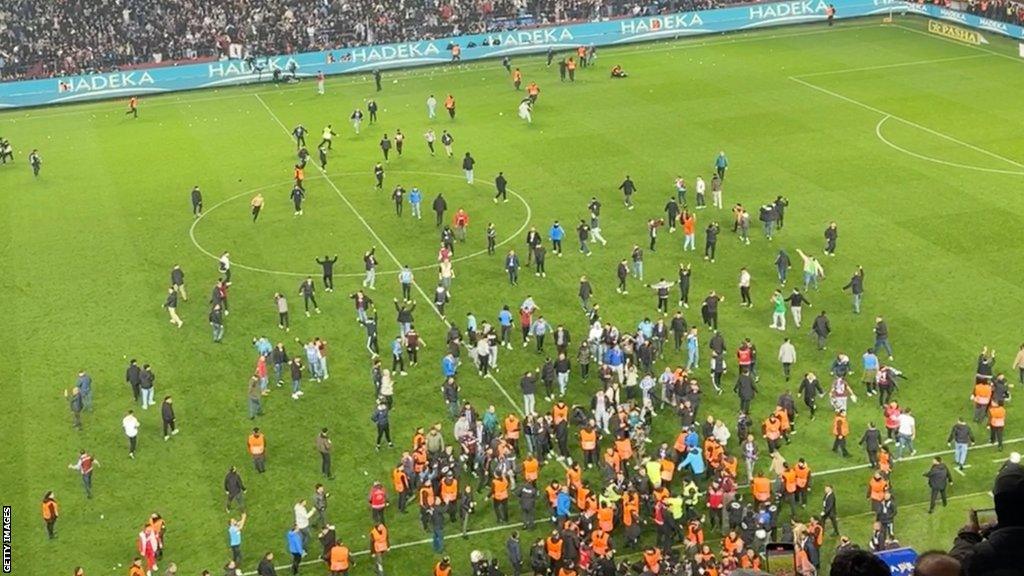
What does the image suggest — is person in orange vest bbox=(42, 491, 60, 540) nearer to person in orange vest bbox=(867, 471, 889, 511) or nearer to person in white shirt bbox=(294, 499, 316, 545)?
person in white shirt bbox=(294, 499, 316, 545)

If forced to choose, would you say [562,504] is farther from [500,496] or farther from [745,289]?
[745,289]

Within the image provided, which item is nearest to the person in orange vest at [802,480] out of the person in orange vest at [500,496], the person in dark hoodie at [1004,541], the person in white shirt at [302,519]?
the person in orange vest at [500,496]

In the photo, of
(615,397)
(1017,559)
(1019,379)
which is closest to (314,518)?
(615,397)

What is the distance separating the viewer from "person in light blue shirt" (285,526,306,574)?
30.5m

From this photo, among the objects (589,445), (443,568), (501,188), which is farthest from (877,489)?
(501,188)

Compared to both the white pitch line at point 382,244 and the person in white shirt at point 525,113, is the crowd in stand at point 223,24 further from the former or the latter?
the person in white shirt at point 525,113

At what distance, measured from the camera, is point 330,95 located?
7688cm

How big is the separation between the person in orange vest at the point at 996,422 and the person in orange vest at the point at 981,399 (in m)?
0.55

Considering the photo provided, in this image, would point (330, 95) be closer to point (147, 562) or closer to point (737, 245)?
point (737, 245)

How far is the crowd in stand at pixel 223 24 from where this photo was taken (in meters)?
82.3

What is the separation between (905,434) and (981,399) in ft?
9.82

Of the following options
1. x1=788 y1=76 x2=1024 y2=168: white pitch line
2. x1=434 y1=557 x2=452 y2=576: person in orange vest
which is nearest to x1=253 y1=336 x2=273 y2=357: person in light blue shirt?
x1=434 y1=557 x2=452 y2=576: person in orange vest

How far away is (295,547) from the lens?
30.6m

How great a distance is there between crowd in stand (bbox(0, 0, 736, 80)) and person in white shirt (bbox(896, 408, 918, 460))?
5695cm
